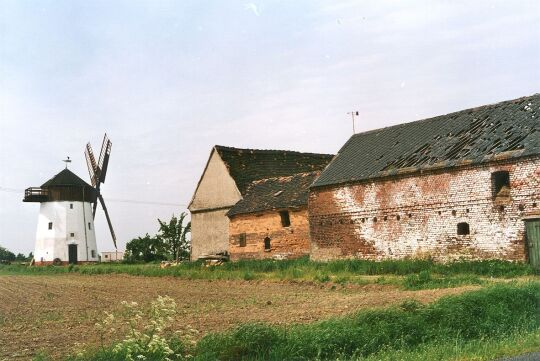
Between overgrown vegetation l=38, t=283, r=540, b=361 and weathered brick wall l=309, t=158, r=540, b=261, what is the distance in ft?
29.1

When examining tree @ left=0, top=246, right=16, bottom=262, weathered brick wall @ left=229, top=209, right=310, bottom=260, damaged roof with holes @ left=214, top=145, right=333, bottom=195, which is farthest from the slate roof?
tree @ left=0, top=246, right=16, bottom=262

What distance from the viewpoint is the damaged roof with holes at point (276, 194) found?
34.6 meters

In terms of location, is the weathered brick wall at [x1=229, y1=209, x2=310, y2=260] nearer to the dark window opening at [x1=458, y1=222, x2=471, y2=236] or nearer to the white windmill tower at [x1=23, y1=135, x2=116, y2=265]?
the dark window opening at [x1=458, y1=222, x2=471, y2=236]

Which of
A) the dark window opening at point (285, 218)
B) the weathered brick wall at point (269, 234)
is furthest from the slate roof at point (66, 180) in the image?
the dark window opening at point (285, 218)

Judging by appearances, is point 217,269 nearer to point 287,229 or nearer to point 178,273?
point 178,273

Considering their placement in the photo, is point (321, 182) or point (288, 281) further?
point (321, 182)

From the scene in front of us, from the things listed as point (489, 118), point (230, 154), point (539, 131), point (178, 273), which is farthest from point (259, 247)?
point (539, 131)

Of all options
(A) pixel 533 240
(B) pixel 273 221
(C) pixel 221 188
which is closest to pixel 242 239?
(B) pixel 273 221

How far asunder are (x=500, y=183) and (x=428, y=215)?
3.28m

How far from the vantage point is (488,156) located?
936 inches

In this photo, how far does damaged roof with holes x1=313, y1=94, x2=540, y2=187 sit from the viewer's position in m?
24.1

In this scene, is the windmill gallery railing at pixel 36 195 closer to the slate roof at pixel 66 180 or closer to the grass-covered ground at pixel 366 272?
the slate roof at pixel 66 180

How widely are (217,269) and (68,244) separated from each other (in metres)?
24.6

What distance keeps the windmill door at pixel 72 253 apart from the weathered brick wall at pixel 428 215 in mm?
28743
